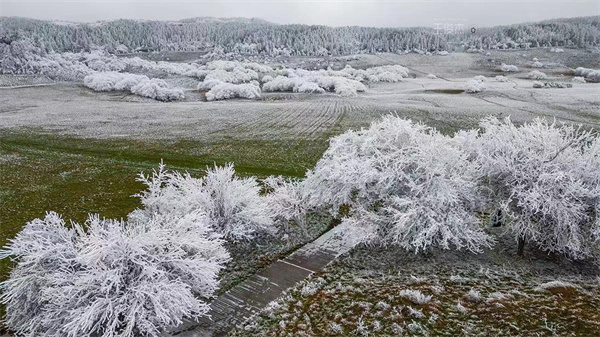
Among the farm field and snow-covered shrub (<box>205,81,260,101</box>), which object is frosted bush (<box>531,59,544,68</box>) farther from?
snow-covered shrub (<box>205,81,260,101</box>)

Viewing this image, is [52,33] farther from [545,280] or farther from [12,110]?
[545,280]

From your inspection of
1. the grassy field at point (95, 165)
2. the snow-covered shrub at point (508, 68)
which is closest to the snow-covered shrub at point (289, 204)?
the grassy field at point (95, 165)

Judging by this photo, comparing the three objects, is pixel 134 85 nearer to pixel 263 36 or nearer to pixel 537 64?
pixel 263 36

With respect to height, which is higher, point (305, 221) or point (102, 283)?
point (102, 283)

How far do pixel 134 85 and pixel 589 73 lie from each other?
75.2 m

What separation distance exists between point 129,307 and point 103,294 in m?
0.92

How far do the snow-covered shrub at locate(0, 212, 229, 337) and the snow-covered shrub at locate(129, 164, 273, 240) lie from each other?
4.68m

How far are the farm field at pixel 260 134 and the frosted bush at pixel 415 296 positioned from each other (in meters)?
0.30

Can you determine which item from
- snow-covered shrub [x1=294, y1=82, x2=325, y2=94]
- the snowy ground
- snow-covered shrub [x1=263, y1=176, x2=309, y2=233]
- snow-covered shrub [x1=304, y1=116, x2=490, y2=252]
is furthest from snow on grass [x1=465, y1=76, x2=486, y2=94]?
snow-covered shrub [x1=263, y1=176, x2=309, y2=233]

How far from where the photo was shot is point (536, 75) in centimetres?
6456

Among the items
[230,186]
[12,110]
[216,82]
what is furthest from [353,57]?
[230,186]

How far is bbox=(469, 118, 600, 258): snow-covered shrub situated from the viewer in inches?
539

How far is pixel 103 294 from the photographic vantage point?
10578 mm

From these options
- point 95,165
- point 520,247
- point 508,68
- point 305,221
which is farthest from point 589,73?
point 95,165
